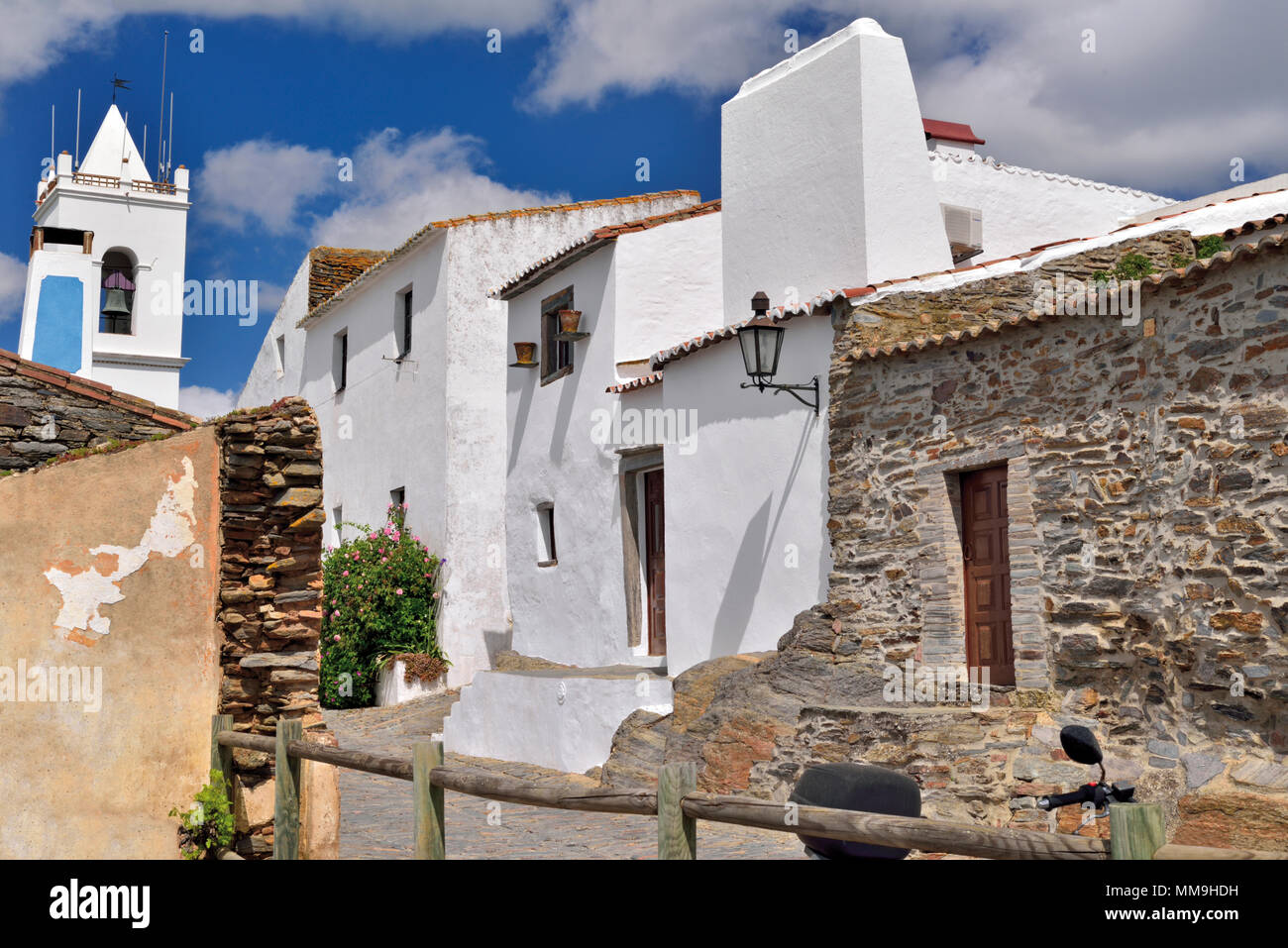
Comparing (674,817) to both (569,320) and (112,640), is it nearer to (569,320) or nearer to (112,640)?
(112,640)

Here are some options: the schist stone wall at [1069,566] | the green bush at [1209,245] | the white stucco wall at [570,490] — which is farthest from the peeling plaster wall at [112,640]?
the white stucco wall at [570,490]

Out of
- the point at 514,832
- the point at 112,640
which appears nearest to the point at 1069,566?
the point at 514,832

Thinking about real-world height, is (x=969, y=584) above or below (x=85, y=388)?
below

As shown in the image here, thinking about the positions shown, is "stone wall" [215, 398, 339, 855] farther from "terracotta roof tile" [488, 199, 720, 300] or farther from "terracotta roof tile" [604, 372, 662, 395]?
"terracotta roof tile" [488, 199, 720, 300]

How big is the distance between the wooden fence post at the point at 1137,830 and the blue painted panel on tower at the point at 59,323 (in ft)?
51.7

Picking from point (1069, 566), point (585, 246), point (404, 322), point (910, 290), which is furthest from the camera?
point (404, 322)

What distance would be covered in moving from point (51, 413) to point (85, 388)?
366 millimetres

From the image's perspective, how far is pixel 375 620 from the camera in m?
17.3

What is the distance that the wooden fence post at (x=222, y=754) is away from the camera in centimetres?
690

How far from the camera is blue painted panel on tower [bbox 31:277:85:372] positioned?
53.3 ft

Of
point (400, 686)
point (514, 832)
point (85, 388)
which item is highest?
point (85, 388)

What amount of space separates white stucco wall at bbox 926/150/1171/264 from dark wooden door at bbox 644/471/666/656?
14.8 ft

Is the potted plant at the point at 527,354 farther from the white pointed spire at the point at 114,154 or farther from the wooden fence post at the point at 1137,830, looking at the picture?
the wooden fence post at the point at 1137,830
